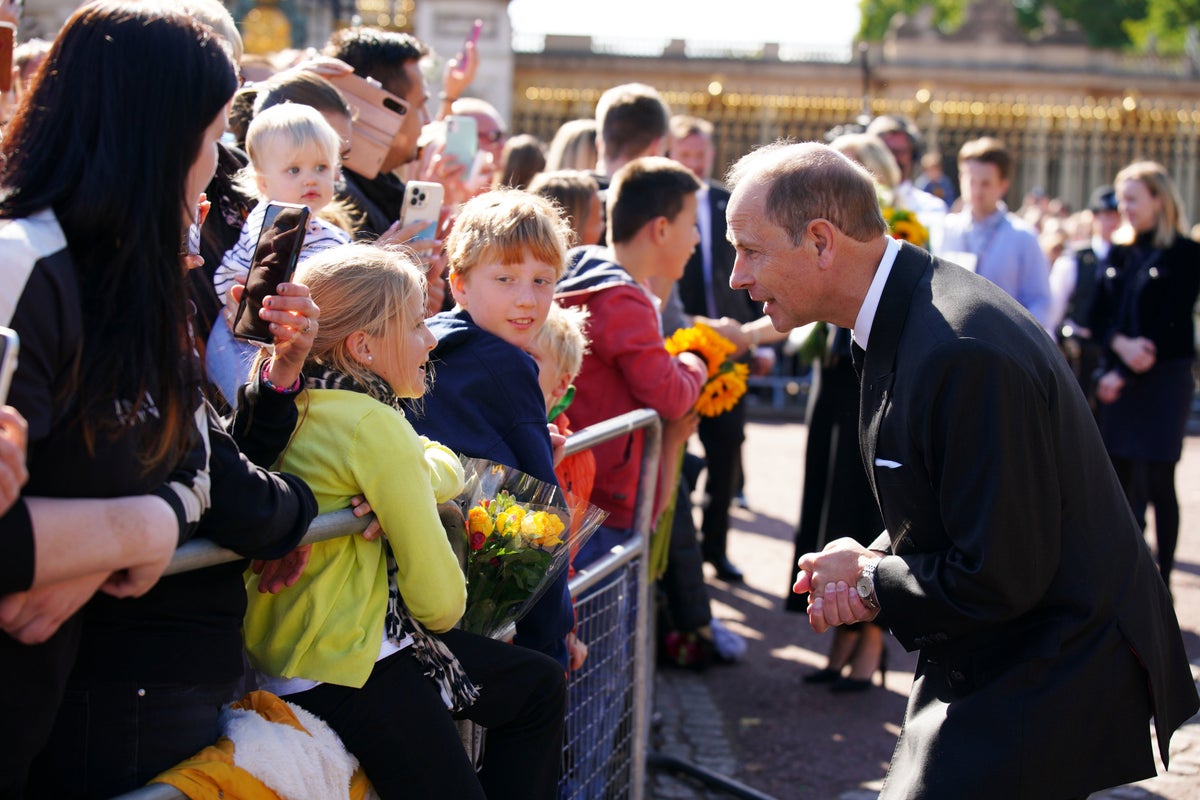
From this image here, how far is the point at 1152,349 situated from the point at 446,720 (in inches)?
254

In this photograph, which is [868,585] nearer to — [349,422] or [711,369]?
[349,422]

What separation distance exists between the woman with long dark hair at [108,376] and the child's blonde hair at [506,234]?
4.89ft

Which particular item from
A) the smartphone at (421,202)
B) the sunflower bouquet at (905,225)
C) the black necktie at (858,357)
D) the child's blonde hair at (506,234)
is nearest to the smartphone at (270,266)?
the child's blonde hair at (506,234)

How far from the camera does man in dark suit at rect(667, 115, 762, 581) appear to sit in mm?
7338

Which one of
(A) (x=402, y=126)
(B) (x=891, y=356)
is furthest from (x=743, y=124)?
(B) (x=891, y=356)

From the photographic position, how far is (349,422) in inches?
112

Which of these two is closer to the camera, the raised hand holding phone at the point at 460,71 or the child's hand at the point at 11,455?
the child's hand at the point at 11,455

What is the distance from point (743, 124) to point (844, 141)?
1753cm

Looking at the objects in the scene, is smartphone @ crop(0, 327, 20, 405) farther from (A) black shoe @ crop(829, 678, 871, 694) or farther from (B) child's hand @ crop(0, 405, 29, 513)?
(A) black shoe @ crop(829, 678, 871, 694)

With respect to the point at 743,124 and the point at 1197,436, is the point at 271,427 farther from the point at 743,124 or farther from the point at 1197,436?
the point at 743,124

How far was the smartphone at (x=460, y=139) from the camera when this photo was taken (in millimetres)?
5672

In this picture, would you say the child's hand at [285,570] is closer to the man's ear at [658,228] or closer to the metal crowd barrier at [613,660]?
the metal crowd barrier at [613,660]

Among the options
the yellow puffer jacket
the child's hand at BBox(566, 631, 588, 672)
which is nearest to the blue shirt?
the child's hand at BBox(566, 631, 588, 672)

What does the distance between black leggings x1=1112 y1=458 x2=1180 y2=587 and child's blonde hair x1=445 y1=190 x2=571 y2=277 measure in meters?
5.16
